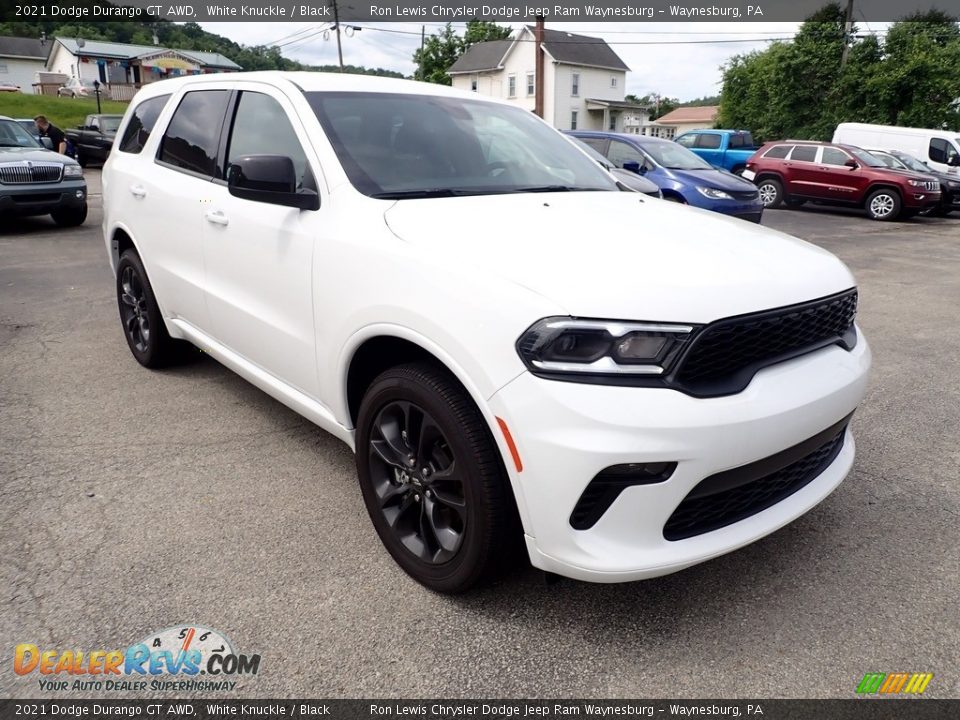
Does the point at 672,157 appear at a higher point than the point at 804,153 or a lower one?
lower

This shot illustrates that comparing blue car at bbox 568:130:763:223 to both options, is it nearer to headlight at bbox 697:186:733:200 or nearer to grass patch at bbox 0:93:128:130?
headlight at bbox 697:186:733:200

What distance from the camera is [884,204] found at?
49.9 ft

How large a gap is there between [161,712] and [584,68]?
51.0 m

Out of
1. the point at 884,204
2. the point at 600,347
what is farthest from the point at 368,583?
the point at 884,204

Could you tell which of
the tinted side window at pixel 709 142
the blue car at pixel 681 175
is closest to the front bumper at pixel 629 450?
the blue car at pixel 681 175

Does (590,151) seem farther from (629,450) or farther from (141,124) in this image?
(629,450)

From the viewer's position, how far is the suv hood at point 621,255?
1.99 m

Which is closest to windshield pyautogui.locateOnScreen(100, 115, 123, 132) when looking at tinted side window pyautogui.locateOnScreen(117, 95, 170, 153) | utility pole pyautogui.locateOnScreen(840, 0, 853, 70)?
tinted side window pyautogui.locateOnScreen(117, 95, 170, 153)

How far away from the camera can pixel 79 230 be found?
11.4 meters

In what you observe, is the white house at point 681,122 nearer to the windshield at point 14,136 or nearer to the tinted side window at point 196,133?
the windshield at point 14,136

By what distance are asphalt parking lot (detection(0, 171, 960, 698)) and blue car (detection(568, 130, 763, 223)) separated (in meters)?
7.30

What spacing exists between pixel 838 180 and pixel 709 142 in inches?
256

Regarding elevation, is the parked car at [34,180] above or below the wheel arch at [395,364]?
above

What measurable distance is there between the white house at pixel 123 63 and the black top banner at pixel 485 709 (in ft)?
236
